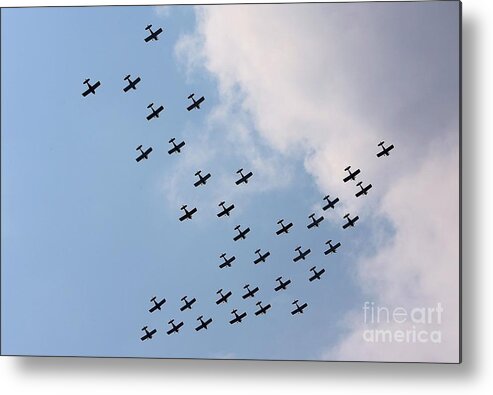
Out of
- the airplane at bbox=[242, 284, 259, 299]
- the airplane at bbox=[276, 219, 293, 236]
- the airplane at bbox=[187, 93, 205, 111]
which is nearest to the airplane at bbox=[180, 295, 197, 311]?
the airplane at bbox=[242, 284, 259, 299]

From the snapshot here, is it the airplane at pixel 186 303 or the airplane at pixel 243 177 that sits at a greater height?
the airplane at pixel 243 177

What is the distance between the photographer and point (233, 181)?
518 centimetres

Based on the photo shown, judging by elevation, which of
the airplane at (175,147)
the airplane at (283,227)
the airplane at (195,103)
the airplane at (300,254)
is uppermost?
the airplane at (195,103)

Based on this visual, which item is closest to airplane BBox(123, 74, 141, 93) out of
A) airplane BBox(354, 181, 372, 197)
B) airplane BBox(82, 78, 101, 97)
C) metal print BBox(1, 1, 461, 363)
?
metal print BBox(1, 1, 461, 363)

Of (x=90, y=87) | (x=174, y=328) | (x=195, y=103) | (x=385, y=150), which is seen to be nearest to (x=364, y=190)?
(x=385, y=150)

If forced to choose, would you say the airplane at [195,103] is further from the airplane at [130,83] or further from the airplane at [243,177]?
the airplane at [243,177]

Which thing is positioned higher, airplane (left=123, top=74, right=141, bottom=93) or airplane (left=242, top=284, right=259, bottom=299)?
airplane (left=123, top=74, right=141, bottom=93)

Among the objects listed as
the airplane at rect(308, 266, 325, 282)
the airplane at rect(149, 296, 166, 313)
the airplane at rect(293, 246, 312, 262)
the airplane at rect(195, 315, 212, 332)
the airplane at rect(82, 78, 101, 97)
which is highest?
the airplane at rect(82, 78, 101, 97)

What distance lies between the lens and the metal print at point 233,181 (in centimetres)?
506

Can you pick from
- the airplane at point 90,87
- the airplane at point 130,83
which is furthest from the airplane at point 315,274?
the airplane at point 90,87

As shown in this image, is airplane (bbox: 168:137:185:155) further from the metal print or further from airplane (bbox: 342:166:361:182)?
airplane (bbox: 342:166:361:182)

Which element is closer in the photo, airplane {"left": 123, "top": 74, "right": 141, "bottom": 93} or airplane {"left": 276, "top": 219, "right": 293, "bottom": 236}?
airplane {"left": 276, "top": 219, "right": 293, "bottom": 236}

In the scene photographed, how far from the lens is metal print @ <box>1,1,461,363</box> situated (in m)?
5.06

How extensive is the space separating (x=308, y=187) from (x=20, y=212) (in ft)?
5.46
